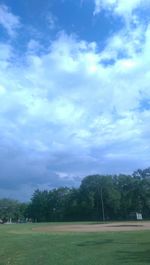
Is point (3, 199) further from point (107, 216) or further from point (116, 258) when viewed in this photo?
point (116, 258)

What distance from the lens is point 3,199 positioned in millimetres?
193875

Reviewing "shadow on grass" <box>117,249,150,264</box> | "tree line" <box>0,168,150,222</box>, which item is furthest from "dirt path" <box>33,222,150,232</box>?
"tree line" <box>0,168,150,222</box>

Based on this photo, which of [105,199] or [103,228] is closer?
[103,228]

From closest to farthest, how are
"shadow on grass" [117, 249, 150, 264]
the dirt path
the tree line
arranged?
"shadow on grass" [117, 249, 150, 264]
the dirt path
the tree line

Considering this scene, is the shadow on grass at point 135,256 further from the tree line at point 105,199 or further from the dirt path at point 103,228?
the tree line at point 105,199

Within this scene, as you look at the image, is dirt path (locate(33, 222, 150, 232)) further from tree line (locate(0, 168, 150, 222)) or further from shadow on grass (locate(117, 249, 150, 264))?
tree line (locate(0, 168, 150, 222))

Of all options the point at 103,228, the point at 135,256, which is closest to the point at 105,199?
the point at 103,228

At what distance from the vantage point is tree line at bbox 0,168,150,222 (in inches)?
4402

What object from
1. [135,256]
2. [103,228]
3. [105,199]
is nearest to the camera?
[135,256]

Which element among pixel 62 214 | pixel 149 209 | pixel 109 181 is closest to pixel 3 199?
pixel 62 214

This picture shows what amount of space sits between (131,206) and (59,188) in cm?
4335

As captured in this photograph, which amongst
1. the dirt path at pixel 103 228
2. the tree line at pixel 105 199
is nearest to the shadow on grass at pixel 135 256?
the dirt path at pixel 103 228

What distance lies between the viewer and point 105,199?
381ft

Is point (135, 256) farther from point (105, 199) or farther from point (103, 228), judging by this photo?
point (105, 199)
